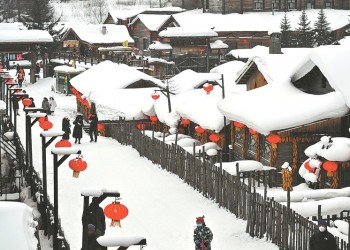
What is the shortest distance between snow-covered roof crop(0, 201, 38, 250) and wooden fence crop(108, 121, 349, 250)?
230 inches

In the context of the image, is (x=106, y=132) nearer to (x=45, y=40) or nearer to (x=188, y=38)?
(x=45, y=40)

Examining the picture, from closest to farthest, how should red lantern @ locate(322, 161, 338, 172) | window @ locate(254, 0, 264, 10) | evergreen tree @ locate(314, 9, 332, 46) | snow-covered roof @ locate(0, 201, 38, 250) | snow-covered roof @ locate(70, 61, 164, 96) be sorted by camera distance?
snow-covered roof @ locate(0, 201, 38, 250) < red lantern @ locate(322, 161, 338, 172) < snow-covered roof @ locate(70, 61, 164, 96) < evergreen tree @ locate(314, 9, 332, 46) < window @ locate(254, 0, 264, 10)

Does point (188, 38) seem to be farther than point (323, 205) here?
Yes

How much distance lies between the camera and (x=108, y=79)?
4256 cm

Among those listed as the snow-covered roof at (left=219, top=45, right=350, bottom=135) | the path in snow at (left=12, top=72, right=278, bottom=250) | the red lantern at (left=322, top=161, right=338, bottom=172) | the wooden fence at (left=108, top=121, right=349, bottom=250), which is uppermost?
the snow-covered roof at (left=219, top=45, right=350, bottom=135)

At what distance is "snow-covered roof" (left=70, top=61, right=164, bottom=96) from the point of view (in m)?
41.2

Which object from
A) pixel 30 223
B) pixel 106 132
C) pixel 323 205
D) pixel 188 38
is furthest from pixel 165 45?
pixel 30 223

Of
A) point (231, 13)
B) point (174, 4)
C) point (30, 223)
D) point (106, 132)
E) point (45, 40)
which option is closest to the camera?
point (30, 223)

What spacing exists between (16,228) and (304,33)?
60249mm

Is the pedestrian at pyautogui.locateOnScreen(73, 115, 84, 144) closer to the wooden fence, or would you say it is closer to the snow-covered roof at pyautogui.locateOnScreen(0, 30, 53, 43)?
the wooden fence

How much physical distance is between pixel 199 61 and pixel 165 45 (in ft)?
10.3

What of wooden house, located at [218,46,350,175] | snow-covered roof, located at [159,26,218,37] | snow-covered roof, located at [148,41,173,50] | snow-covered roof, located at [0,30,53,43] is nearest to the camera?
wooden house, located at [218,46,350,175]

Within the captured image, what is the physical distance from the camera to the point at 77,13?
116 meters

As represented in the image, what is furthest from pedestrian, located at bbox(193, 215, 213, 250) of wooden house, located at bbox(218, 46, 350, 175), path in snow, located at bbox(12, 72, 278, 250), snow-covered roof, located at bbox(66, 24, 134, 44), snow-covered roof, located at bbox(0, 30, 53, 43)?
snow-covered roof, located at bbox(66, 24, 134, 44)
